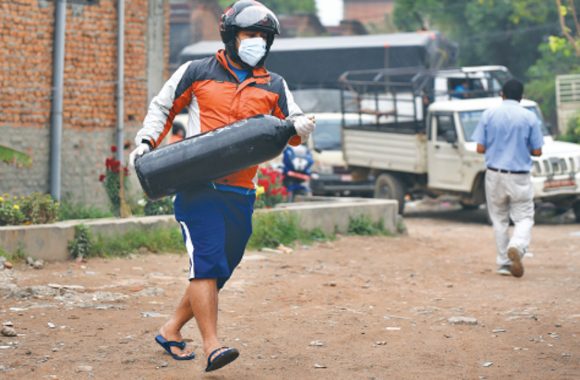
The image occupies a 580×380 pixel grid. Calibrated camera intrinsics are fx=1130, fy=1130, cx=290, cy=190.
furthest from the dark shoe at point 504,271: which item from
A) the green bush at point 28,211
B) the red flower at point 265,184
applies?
the green bush at point 28,211

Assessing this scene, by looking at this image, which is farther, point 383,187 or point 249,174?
point 383,187

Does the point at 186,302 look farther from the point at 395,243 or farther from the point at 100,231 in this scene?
the point at 395,243

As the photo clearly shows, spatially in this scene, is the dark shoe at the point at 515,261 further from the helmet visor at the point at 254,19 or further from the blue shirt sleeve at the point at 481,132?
the helmet visor at the point at 254,19

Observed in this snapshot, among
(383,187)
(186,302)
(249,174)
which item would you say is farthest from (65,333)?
(383,187)

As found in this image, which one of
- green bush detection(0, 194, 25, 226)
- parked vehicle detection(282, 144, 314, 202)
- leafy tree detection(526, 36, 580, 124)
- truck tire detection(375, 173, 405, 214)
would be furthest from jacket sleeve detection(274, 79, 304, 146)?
leafy tree detection(526, 36, 580, 124)

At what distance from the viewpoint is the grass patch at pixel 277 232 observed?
1258 cm

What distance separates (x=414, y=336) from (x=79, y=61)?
24.5 feet

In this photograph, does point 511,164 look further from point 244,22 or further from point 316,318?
point 244,22

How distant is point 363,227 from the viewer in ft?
47.2

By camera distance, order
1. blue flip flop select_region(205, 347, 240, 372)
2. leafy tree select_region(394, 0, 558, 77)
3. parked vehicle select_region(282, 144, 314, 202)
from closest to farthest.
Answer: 1. blue flip flop select_region(205, 347, 240, 372)
2. parked vehicle select_region(282, 144, 314, 202)
3. leafy tree select_region(394, 0, 558, 77)

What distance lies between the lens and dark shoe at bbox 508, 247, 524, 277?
34.9 feet

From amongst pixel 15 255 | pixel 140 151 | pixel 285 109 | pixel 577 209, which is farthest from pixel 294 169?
pixel 140 151

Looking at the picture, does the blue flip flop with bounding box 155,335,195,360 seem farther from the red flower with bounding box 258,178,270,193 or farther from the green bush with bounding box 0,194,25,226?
the red flower with bounding box 258,178,270,193

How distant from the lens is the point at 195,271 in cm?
603
